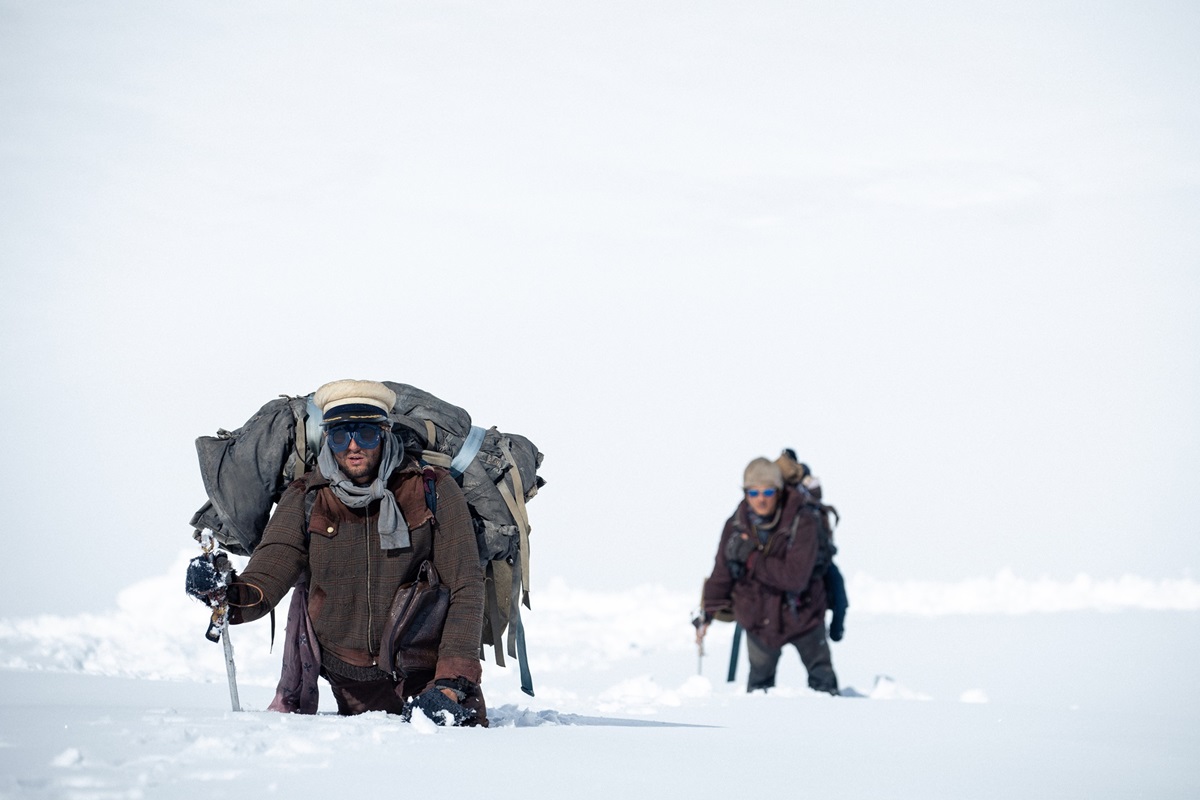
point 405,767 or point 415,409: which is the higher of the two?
point 415,409

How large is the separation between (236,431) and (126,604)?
14.2m

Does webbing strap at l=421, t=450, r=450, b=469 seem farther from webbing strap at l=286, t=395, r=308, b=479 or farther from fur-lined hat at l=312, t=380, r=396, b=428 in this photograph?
webbing strap at l=286, t=395, r=308, b=479

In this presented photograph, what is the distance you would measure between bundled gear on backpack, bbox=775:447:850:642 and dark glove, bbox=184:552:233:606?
6.75m

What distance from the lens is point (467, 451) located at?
22.0 feet

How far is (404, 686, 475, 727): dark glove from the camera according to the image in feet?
18.7

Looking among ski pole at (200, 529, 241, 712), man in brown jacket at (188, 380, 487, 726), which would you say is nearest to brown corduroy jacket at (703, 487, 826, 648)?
man in brown jacket at (188, 380, 487, 726)

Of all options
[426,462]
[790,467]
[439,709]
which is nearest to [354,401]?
[426,462]

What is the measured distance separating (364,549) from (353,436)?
1.63 feet

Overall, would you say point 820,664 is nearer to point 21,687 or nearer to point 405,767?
point 21,687

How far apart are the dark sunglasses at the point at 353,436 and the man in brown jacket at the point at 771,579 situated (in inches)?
225

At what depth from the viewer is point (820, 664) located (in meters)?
11.7

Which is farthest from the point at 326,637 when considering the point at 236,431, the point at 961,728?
the point at 961,728

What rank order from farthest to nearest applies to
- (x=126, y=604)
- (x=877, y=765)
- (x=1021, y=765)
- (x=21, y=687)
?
(x=126, y=604) < (x=21, y=687) < (x=1021, y=765) < (x=877, y=765)

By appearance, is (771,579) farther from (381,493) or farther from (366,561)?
(381,493)
